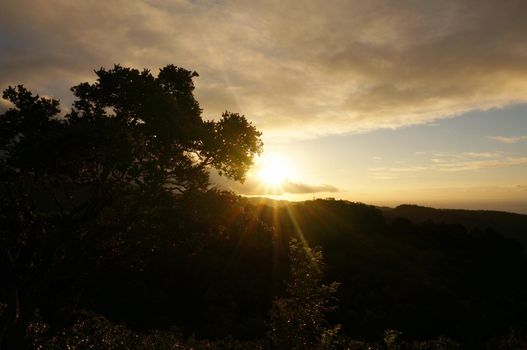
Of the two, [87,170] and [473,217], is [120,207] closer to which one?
[87,170]

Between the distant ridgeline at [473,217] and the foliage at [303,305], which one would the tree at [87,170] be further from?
the distant ridgeline at [473,217]

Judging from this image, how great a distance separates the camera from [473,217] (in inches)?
4557

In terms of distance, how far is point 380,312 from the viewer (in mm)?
34062

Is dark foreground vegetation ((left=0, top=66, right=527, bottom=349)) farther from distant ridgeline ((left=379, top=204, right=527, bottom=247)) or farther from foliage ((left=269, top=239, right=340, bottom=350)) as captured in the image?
distant ridgeline ((left=379, top=204, right=527, bottom=247))

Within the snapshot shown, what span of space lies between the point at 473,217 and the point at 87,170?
401 feet

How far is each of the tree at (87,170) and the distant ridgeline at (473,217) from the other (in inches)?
3727

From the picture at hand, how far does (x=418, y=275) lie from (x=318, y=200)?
34630 mm

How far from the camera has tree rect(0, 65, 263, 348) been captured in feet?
40.3

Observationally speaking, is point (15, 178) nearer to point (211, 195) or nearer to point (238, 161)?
point (211, 195)

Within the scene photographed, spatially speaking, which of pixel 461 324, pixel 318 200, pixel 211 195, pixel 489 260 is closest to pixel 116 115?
pixel 211 195

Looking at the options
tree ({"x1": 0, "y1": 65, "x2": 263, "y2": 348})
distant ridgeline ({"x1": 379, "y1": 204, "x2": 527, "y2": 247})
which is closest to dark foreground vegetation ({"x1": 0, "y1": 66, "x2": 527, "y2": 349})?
tree ({"x1": 0, "y1": 65, "x2": 263, "y2": 348})

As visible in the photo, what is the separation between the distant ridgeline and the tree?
94.7m

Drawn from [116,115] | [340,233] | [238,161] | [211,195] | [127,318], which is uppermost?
[116,115]

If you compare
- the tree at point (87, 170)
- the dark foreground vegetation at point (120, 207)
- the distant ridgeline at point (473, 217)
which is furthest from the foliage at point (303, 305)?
the distant ridgeline at point (473, 217)
